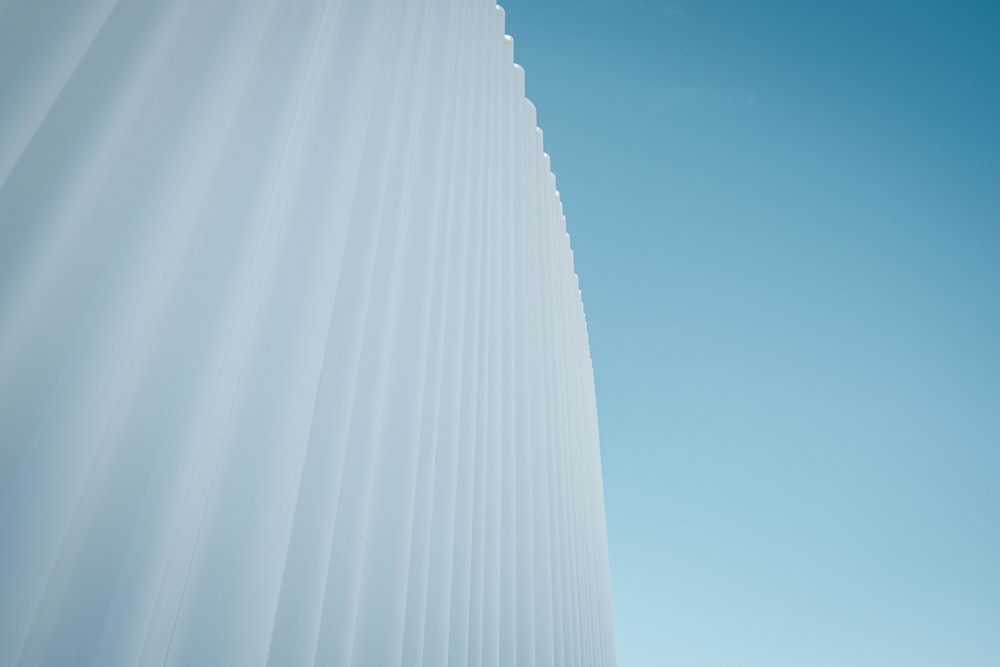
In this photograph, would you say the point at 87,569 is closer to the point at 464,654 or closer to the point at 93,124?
the point at 93,124

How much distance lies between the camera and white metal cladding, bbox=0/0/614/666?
16.4 inches

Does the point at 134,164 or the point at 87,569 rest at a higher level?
the point at 134,164

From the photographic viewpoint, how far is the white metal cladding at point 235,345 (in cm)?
42

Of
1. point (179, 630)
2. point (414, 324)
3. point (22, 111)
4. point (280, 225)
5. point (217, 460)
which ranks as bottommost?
point (179, 630)

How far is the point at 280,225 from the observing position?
2.28ft

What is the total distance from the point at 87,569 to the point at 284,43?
0.67 meters

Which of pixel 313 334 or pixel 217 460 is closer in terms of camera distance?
pixel 217 460

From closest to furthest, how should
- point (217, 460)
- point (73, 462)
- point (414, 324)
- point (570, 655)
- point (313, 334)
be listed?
point (73, 462) < point (217, 460) < point (313, 334) < point (414, 324) < point (570, 655)

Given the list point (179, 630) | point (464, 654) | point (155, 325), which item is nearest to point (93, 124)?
point (155, 325)

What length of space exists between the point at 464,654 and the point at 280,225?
938mm

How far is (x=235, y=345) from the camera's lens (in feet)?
1.89

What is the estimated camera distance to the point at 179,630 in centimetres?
49

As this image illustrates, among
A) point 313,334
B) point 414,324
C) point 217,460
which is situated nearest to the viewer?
point 217,460

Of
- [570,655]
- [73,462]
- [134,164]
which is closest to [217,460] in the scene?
[73,462]
